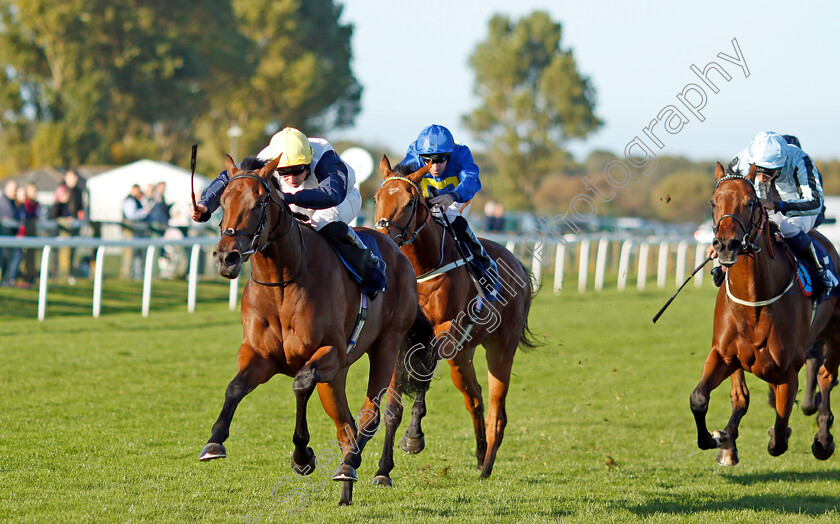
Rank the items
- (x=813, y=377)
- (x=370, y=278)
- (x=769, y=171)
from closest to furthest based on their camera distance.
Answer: (x=370, y=278)
(x=769, y=171)
(x=813, y=377)

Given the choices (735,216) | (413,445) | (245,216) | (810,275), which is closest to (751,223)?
(735,216)

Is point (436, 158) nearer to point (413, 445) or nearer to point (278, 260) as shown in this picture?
point (413, 445)

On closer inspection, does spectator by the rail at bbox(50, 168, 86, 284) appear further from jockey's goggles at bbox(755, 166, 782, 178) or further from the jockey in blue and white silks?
jockey's goggles at bbox(755, 166, 782, 178)

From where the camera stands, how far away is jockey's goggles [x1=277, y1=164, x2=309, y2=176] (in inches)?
177

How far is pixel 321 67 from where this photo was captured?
41281 mm

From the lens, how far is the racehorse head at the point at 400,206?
548 cm

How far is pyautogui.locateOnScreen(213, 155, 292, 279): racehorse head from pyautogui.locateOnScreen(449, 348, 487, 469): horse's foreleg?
2253 mm

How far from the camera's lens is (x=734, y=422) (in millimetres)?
5953

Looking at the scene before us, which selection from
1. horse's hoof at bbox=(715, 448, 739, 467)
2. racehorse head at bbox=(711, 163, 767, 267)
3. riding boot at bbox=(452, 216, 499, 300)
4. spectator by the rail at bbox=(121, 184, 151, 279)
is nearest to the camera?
racehorse head at bbox=(711, 163, 767, 267)

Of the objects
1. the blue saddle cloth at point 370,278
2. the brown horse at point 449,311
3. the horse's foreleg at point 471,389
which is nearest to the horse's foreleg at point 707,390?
the brown horse at point 449,311

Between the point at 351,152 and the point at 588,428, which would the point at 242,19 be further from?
the point at 588,428

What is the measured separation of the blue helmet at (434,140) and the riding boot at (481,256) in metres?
0.49

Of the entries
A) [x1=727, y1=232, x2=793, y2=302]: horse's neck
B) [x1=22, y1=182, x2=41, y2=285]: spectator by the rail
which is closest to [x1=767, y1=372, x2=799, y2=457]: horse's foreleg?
[x1=727, y1=232, x2=793, y2=302]: horse's neck

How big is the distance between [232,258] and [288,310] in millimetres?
588
